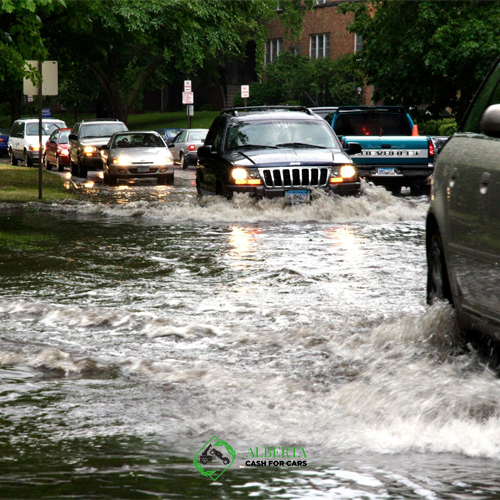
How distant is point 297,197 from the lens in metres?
17.5

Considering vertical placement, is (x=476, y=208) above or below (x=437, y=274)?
above

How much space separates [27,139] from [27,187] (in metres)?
16.8

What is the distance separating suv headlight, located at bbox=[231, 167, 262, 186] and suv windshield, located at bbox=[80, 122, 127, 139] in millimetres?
18733

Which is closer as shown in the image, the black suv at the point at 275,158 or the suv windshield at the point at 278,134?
the black suv at the point at 275,158

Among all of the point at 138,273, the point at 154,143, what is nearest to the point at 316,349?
the point at 138,273

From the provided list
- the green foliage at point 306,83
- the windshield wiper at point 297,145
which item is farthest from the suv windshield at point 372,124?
the green foliage at point 306,83

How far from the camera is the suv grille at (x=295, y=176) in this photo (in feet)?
56.6

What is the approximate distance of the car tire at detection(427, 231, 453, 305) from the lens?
23.2 feet

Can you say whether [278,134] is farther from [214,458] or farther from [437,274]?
[214,458]

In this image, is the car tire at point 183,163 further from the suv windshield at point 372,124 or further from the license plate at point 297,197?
the license plate at point 297,197

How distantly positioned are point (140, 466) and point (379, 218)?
→ 13.2 meters

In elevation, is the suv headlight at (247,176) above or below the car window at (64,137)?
below

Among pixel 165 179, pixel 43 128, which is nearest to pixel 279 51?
pixel 43 128

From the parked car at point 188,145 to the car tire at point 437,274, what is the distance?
3353 cm
